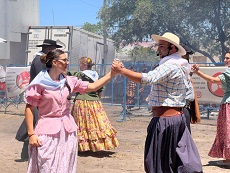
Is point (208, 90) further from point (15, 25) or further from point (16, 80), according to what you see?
point (15, 25)

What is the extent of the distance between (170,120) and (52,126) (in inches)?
43.3

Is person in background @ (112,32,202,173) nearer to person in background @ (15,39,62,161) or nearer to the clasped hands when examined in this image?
the clasped hands

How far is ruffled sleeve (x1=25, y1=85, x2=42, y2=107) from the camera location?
4.58 meters

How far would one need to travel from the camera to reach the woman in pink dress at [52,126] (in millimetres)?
4570

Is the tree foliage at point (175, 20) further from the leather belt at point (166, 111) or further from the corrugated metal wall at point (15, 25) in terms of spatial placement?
the leather belt at point (166, 111)

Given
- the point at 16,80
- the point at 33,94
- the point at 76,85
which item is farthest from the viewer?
the point at 16,80

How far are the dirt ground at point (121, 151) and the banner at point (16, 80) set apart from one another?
1.27 meters

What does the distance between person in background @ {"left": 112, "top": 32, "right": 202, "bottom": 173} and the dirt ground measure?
88.7 inches

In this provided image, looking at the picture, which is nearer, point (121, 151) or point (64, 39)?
point (121, 151)

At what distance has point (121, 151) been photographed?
8.56 metres

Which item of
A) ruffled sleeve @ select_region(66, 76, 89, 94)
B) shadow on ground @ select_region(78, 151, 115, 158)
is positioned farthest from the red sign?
ruffled sleeve @ select_region(66, 76, 89, 94)

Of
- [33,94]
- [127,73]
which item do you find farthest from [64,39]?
[127,73]

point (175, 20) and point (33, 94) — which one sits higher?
point (175, 20)

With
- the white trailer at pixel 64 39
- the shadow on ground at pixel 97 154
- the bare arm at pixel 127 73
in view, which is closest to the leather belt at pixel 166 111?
the bare arm at pixel 127 73
